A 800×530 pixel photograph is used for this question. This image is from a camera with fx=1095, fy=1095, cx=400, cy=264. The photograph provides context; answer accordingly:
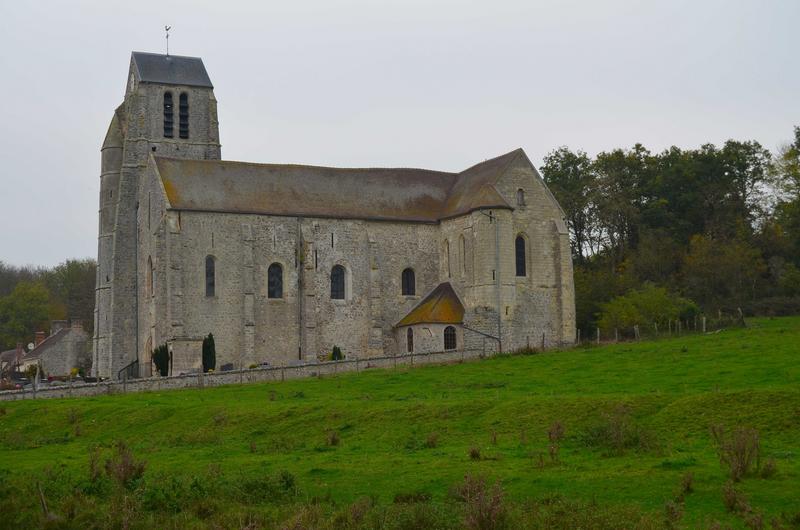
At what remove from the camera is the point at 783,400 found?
23.5m

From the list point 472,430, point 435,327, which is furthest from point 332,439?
point 435,327

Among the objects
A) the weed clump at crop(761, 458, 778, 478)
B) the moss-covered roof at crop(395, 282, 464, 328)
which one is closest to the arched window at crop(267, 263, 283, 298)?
the moss-covered roof at crop(395, 282, 464, 328)

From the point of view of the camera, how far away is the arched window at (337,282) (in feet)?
176

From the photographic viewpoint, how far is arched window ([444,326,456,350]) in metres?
51.2

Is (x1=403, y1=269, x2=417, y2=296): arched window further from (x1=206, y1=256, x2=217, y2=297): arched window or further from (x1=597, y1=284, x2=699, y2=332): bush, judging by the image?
(x1=206, y1=256, x2=217, y2=297): arched window

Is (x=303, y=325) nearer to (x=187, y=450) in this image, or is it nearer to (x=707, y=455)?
(x=187, y=450)

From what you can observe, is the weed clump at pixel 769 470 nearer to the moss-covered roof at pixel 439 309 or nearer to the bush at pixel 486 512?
the bush at pixel 486 512

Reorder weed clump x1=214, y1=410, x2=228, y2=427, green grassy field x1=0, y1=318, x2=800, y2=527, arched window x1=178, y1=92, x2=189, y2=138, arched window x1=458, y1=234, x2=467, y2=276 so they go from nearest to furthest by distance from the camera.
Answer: green grassy field x1=0, y1=318, x2=800, y2=527
weed clump x1=214, y1=410, x2=228, y2=427
arched window x1=458, y1=234, x2=467, y2=276
arched window x1=178, y1=92, x2=189, y2=138

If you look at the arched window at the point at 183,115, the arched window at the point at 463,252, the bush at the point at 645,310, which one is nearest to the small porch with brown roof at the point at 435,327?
the arched window at the point at 463,252

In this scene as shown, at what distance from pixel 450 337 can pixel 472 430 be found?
25997 millimetres

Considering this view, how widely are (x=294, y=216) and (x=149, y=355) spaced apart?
9.80 m

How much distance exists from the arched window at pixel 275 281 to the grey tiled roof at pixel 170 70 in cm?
1390

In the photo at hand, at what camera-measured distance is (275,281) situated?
173 ft

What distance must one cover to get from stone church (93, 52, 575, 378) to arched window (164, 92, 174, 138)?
2.02m
